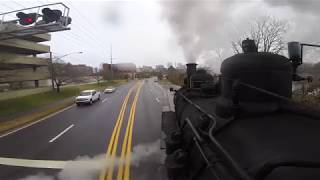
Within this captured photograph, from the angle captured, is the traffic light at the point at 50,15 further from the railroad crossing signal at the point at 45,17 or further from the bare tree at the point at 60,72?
the bare tree at the point at 60,72

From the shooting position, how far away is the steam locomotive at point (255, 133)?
2604mm

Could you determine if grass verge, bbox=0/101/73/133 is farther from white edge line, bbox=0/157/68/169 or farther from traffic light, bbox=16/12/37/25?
traffic light, bbox=16/12/37/25

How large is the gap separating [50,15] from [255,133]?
1175 cm

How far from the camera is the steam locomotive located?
2.60 meters

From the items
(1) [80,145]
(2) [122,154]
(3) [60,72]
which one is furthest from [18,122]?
(3) [60,72]

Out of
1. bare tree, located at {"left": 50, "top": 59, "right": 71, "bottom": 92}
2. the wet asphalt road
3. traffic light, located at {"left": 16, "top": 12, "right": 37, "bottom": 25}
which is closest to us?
the wet asphalt road

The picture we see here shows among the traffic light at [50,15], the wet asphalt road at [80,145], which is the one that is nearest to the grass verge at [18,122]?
the wet asphalt road at [80,145]

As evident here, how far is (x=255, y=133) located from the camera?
3.48 m

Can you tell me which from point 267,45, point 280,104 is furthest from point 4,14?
point 267,45

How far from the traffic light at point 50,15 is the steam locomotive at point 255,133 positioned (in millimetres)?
9488

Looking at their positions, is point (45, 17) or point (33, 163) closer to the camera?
point (33, 163)

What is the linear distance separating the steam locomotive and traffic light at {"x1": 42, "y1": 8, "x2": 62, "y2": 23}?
9488 mm

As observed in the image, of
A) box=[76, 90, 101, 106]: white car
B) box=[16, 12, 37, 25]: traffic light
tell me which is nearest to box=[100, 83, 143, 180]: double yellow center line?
box=[16, 12, 37, 25]: traffic light

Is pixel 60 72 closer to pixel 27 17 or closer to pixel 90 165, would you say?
pixel 27 17
